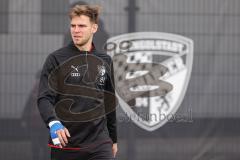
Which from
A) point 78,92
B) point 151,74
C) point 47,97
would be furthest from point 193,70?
point 47,97

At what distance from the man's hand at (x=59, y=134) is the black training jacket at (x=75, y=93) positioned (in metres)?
0.19

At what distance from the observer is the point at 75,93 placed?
4.19 metres

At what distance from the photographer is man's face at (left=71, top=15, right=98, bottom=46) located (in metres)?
4.16

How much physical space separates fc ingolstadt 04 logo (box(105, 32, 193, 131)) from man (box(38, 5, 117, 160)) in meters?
1.59

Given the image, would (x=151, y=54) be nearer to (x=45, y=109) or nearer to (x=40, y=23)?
(x=40, y=23)

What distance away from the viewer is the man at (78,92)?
417cm

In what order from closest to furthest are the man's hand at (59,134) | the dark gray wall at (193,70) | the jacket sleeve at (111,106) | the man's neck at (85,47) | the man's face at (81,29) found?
the man's hand at (59,134) → the man's face at (81,29) → the man's neck at (85,47) → the jacket sleeve at (111,106) → the dark gray wall at (193,70)

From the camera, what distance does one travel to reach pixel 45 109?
4023 mm

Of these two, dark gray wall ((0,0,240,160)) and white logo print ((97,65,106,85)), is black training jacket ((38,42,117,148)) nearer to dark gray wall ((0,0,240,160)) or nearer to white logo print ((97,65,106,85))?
white logo print ((97,65,106,85))

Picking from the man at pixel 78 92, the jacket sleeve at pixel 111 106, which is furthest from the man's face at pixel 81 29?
the jacket sleeve at pixel 111 106

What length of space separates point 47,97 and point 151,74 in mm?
1965

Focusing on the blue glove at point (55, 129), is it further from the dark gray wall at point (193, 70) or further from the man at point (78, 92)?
the dark gray wall at point (193, 70)

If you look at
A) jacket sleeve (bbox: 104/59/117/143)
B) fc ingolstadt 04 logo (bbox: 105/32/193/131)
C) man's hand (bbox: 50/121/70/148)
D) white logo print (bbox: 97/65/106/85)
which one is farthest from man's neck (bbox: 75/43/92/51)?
fc ingolstadt 04 logo (bbox: 105/32/193/131)

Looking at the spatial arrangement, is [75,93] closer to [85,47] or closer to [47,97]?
[47,97]
